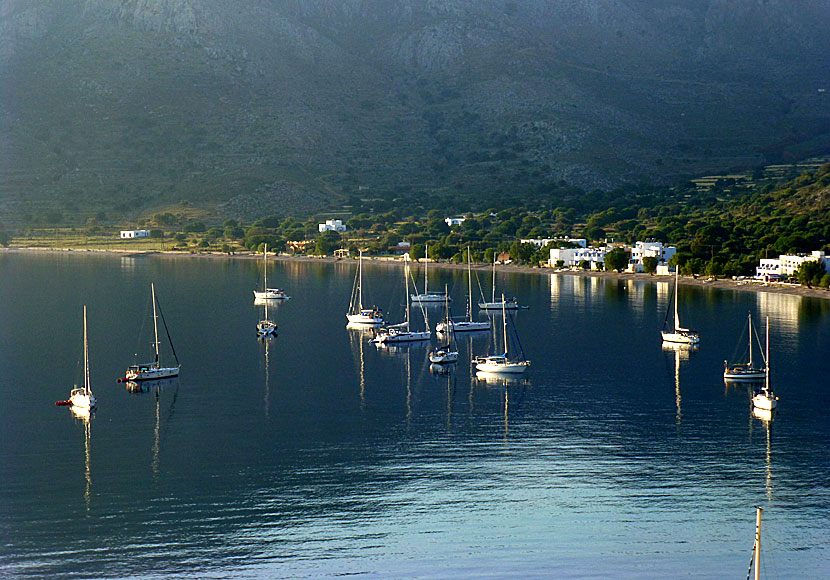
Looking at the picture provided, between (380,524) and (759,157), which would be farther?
(759,157)

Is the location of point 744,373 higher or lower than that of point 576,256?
lower

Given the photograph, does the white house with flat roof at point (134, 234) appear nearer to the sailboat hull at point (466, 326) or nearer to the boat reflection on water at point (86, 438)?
the sailboat hull at point (466, 326)

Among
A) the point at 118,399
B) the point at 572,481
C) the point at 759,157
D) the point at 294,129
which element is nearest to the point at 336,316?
the point at 118,399

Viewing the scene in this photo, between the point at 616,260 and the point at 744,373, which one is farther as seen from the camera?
the point at 616,260

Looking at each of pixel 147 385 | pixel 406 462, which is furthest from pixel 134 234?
pixel 406 462

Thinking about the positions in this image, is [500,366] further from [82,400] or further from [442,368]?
[82,400]

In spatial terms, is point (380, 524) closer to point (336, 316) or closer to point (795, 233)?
point (336, 316)

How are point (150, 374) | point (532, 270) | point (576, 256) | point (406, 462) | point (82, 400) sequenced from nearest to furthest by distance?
1. point (406, 462)
2. point (82, 400)
3. point (150, 374)
4. point (532, 270)
5. point (576, 256)
